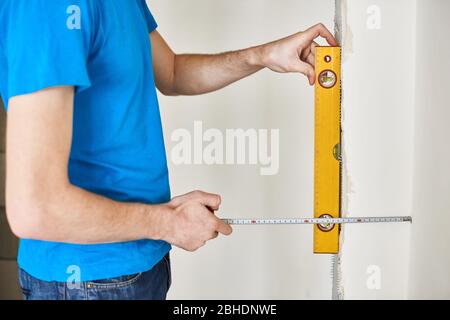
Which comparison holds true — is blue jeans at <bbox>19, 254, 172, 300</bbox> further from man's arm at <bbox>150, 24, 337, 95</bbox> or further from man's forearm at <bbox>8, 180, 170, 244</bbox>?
man's arm at <bbox>150, 24, 337, 95</bbox>

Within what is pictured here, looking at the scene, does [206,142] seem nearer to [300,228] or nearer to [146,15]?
[300,228]

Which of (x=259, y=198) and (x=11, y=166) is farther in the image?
(x=259, y=198)

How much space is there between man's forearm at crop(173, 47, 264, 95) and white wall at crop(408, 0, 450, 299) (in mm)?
535

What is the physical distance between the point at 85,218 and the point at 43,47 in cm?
33

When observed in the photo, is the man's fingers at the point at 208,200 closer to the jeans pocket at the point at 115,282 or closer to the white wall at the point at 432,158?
the jeans pocket at the point at 115,282

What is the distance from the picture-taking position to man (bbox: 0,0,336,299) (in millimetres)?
1001

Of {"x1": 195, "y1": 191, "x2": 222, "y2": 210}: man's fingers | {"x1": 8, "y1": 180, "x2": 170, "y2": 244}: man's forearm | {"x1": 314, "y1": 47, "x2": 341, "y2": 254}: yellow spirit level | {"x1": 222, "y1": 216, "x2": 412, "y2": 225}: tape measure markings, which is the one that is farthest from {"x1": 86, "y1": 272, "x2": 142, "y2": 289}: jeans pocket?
{"x1": 314, "y1": 47, "x2": 341, "y2": 254}: yellow spirit level

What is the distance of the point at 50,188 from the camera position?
40.3 inches

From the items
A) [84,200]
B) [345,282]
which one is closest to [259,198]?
[345,282]

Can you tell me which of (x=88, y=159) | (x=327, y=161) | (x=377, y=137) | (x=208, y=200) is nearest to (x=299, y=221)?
(x=327, y=161)

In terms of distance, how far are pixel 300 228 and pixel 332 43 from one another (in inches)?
39.5

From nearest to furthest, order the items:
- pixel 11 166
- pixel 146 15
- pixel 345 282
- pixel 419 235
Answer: pixel 11 166 < pixel 146 15 < pixel 419 235 < pixel 345 282

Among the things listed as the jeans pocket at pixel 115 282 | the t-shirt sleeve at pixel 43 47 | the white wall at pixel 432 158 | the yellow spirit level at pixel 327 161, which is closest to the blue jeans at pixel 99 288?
the jeans pocket at pixel 115 282

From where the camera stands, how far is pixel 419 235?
1878 millimetres
